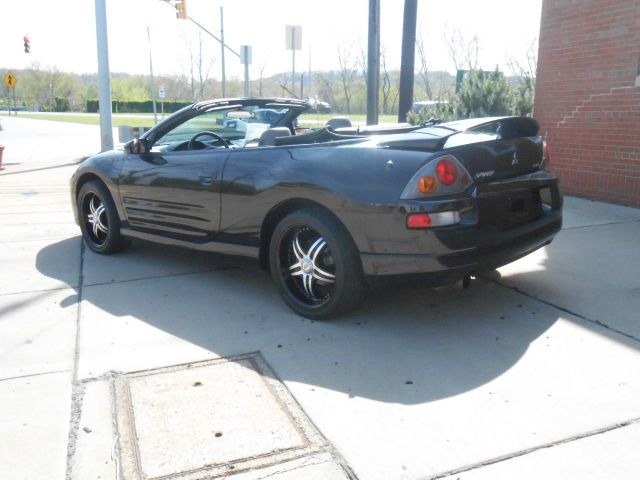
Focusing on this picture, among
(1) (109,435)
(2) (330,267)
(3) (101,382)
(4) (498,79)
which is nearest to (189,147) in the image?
(2) (330,267)

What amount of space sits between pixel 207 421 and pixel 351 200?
5.15 feet

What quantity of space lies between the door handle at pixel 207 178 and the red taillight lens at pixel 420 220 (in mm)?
1746

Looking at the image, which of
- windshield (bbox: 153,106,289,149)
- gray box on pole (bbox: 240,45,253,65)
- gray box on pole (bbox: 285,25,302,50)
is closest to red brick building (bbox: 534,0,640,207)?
windshield (bbox: 153,106,289,149)

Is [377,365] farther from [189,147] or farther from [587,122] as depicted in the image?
[587,122]

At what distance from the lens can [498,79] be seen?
37.3 feet

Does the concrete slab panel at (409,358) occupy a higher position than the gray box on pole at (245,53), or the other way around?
the gray box on pole at (245,53)

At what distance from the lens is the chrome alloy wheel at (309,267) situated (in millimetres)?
4062

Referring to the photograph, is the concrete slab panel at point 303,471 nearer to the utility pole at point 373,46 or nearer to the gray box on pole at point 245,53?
the utility pole at point 373,46

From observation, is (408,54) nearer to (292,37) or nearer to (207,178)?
(292,37)

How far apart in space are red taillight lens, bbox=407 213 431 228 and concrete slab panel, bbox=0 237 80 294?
302cm

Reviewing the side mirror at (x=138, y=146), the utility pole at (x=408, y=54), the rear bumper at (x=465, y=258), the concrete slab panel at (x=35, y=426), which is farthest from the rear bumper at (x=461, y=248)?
the utility pole at (x=408, y=54)

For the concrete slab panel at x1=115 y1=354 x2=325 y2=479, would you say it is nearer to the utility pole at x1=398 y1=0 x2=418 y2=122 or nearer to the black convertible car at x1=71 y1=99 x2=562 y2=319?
the black convertible car at x1=71 y1=99 x2=562 y2=319

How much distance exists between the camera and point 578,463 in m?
2.54

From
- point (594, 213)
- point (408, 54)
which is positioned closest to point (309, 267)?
point (594, 213)
